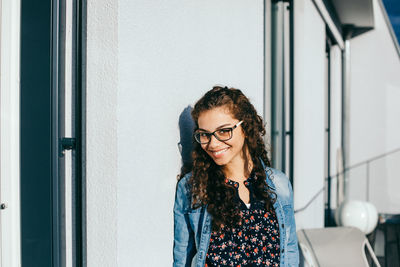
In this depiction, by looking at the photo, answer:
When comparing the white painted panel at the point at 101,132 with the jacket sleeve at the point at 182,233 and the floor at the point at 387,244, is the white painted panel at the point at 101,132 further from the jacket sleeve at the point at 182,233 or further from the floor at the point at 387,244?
the floor at the point at 387,244

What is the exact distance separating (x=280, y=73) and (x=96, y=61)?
260cm

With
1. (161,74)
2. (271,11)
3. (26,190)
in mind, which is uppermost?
(271,11)

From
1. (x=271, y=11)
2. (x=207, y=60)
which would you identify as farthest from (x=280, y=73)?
(x=207, y=60)

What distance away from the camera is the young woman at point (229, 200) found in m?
1.50

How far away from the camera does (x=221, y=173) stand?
161 centimetres

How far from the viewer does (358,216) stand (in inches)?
178

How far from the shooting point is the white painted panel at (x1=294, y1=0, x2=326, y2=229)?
146 inches

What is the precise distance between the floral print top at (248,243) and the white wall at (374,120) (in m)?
5.93

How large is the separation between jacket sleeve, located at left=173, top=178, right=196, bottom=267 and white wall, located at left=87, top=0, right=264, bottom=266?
5 centimetres

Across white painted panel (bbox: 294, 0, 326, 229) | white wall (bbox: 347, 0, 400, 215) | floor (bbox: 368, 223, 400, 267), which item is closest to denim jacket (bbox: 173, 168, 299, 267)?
white painted panel (bbox: 294, 0, 326, 229)

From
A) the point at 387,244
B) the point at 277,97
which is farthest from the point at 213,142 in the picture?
the point at 387,244

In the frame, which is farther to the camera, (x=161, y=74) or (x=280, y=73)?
(x=280, y=73)

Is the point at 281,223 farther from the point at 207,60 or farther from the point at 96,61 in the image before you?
the point at 96,61

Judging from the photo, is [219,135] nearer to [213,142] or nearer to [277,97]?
[213,142]
